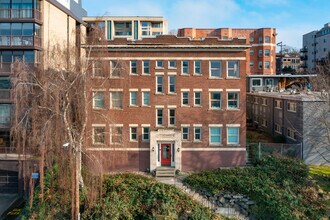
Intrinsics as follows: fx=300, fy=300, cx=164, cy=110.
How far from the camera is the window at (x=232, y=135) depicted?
2692 cm

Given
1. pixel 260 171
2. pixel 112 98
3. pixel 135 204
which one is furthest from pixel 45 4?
pixel 260 171

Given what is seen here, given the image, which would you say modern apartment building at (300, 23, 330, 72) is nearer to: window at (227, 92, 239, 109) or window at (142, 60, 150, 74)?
window at (227, 92, 239, 109)

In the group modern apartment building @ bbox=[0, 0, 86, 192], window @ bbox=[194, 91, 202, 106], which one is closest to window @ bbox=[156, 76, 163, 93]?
window @ bbox=[194, 91, 202, 106]

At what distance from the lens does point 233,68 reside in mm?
26750

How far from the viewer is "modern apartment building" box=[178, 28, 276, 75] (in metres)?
61.8

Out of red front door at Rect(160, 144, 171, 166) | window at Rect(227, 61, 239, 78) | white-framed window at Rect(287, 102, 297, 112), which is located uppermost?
window at Rect(227, 61, 239, 78)

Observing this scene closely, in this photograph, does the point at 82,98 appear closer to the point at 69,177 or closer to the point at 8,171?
the point at 69,177

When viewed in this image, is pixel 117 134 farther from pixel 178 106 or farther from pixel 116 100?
pixel 178 106

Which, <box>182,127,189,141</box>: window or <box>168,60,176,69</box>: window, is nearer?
<box>168,60,176,69</box>: window

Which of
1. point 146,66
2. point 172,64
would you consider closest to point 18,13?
point 146,66

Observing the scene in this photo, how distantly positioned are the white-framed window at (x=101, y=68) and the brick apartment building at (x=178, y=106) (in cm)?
548

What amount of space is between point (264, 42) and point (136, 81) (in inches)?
1718

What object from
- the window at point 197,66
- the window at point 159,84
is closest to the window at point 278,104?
the window at point 197,66

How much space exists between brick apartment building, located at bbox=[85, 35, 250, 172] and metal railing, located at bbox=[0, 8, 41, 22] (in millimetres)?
9414
